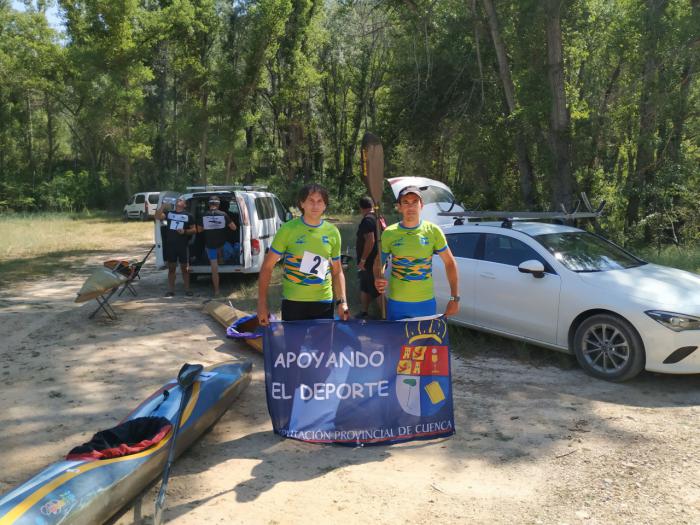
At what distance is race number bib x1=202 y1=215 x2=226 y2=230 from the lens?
34.0ft

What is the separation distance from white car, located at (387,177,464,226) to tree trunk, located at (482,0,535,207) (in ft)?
11.2

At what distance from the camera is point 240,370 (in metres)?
5.82

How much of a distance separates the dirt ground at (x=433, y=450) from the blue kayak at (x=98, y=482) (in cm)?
19

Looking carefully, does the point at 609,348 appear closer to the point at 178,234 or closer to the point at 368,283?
the point at 368,283

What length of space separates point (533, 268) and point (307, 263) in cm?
302

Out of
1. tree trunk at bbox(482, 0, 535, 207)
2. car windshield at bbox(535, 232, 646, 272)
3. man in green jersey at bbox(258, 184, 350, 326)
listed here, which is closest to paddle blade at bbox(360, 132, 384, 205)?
man in green jersey at bbox(258, 184, 350, 326)

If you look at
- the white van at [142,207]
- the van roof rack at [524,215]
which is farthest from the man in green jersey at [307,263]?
the white van at [142,207]

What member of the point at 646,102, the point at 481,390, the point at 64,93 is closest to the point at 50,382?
the point at 481,390

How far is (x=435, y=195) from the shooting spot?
10680 millimetres

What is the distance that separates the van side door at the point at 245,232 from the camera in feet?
35.4

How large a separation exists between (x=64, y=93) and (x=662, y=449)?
4235 centimetres

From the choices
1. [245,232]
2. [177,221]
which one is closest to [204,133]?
[245,232]

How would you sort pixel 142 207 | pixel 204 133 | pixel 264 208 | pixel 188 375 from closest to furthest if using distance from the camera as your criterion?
pixel 188 375 < pixel 264 208 < pixel 204 133 < pixel 142 207

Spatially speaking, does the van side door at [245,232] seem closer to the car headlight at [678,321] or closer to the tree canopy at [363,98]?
the tree canopy at [363,98]
